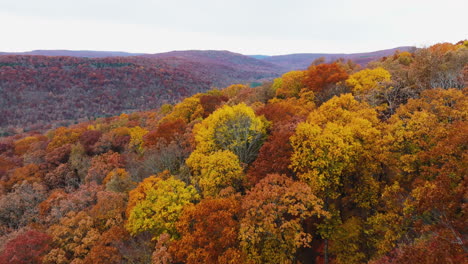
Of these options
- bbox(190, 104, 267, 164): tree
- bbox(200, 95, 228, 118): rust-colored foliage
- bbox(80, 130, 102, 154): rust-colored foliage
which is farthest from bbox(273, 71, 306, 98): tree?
bbox(80, 130, 102, 154): rust-colored foliage

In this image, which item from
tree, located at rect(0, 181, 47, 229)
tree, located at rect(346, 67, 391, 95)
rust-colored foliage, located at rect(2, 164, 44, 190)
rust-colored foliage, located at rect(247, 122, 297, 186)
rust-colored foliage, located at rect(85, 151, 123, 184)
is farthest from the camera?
rust-colored foliage, located at rect(2, 164, 44, 190)

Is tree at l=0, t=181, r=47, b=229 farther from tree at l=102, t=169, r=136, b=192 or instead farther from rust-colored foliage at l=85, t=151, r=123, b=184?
tree at l=102, t=169, r=136, b=192

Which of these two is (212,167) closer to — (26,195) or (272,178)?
(272,178)

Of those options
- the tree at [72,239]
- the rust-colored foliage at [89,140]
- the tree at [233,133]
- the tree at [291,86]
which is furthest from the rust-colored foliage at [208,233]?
the rust-colored foliage at [89,140]

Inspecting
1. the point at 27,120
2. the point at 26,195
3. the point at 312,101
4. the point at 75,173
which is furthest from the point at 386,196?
the point at 27,120

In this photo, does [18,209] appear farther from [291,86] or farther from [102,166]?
[291,86]

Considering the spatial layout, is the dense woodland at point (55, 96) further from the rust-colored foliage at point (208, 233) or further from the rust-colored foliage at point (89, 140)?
the rust-colored foliage at point (208, 233)

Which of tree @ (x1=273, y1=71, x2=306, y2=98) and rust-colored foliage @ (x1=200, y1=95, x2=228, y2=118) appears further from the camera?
rust-colored foliage @ (x1=200, y1=95, x2=228, y2=118)
